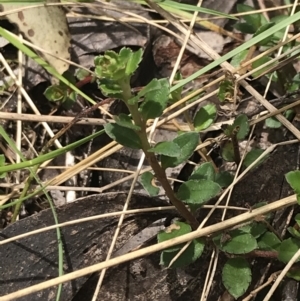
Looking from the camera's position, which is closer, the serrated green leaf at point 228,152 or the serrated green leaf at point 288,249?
the serrated green leaf at point 288,249

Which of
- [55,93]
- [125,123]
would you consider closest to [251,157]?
[125,123]

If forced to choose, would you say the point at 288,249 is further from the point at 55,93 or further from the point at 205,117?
the point at 55,93

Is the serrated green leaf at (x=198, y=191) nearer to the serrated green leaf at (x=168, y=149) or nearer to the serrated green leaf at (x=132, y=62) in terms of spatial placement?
the serrated green leaf at (x=168, y=149)

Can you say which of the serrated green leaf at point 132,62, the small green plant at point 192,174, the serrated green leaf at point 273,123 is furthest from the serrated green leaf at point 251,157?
the serrated green leaf at point 132,62

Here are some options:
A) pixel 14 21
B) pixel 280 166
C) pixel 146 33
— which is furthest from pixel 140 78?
pixel 280 166

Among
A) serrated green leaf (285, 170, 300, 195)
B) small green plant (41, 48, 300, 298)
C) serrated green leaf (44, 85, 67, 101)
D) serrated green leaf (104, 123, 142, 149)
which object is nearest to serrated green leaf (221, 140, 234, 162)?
small green plant (41, 48, 300, 298)

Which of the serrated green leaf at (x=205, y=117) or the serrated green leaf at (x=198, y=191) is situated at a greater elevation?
the serrated green leaf at (x=205, y=117)
